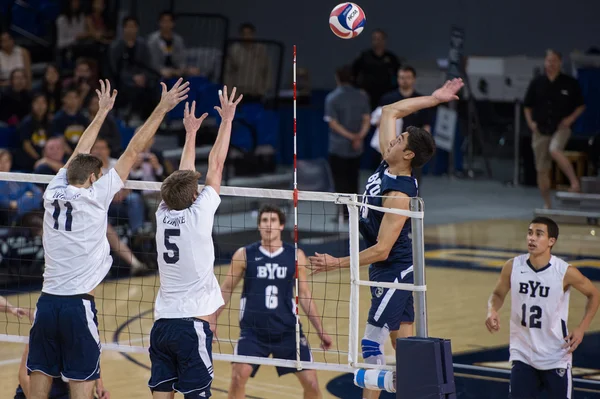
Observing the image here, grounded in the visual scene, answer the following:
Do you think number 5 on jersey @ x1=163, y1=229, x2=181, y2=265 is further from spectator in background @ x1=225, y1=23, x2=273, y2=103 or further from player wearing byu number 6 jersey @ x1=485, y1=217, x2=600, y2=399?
spectator in background @ x1=225, y1=23, x2=273, y2=103

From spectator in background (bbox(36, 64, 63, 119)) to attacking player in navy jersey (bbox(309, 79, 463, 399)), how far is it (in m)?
9.79

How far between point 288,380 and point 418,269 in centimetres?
277

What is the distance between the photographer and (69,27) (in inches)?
714

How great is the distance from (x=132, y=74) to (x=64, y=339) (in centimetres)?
1084

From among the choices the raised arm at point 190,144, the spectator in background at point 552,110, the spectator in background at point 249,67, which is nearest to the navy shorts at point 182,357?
the raised arm at point 190,144

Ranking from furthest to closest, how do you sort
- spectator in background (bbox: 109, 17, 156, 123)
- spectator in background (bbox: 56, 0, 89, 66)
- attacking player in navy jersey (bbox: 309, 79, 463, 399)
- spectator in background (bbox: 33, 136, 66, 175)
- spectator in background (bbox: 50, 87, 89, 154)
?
spectator in background (bbox: 56, 0, 89, 66) < spectator in background (bbox: 109, 17, 156, 123) < spectator in background (bbox: 50, 87, 89, 154) < spectator in background (bbox: 33, 136, 66, 175) < attacking player in navy jersey (bbox: 309, 79, 463, 399)

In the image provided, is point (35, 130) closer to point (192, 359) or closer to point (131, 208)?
point (131, 208)

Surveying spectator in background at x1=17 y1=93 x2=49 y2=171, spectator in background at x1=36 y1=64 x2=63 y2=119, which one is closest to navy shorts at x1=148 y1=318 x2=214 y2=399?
spectator in background at x1=17 y1=93 x2=49 y2=171

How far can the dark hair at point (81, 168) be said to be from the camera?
6297 millimetres

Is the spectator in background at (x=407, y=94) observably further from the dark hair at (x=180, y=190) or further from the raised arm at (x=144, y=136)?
the dark hair at (x=180, y=190)

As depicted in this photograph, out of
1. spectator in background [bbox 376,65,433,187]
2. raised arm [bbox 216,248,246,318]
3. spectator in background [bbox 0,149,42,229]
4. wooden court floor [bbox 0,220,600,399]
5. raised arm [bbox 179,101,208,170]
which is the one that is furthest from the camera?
spectator in background [bbox 376,65,433,187]

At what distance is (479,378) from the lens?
27.4ft

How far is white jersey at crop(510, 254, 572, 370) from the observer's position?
264 inches

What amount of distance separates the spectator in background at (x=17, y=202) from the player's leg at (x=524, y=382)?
659 centimetres
